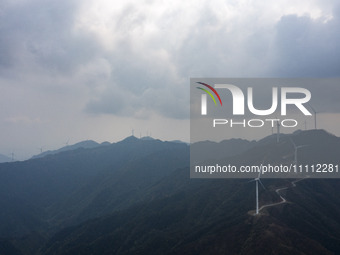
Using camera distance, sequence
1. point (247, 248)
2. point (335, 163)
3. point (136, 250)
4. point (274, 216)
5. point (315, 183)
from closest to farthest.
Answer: point (247, 248), point (274, 216), point (136, 250), point (315, 183), point (335, 163)

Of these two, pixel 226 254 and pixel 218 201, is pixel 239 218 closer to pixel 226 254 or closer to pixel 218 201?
pixel 226 254

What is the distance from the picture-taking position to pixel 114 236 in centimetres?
17888

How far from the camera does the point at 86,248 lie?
172750mm

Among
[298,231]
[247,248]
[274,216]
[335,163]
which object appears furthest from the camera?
[335,163]

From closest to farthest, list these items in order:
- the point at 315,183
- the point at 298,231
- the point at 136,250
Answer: the point at 298,231
the point at 136,250
the point at 315,183

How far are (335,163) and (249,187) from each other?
65.9 metres

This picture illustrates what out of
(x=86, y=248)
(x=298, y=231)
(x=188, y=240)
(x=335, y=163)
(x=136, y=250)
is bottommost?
(x=86, y=248)

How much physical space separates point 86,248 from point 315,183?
128m

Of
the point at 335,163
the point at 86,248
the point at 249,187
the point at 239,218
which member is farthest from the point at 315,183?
the point at 86,248

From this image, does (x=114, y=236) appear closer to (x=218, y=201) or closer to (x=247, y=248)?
(x=218, y=201)

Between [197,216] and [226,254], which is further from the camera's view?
[197,216]

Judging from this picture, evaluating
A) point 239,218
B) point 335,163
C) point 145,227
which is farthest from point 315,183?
point 145,227

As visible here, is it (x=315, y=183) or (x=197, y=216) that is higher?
(x=315, y=183)

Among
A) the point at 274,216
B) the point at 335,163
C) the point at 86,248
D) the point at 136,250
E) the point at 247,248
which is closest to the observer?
the point at 247,248
